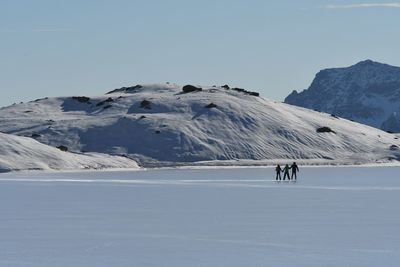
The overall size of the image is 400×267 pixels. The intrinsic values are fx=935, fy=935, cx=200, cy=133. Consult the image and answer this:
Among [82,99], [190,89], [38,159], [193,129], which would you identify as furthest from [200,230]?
[190,89]

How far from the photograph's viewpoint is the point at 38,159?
110688 millimetres

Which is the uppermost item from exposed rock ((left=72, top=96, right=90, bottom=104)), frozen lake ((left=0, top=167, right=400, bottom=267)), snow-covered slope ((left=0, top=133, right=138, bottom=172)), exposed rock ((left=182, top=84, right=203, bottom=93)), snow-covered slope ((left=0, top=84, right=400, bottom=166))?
exposed rock ((left=182, top=84, right=203, bottom=93))

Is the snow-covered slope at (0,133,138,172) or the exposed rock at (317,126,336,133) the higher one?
the exposed rock at (317,126,336,133)

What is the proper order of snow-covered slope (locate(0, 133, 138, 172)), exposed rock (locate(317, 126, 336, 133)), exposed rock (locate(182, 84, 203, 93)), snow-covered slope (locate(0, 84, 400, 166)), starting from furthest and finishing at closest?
exposed rock (locate(182, 84, 203, 93))
exposed rock (locate(317, 126, 336, 133))
snow-covered slope (locate(0, 84, 400, 166))
snow-covered slope (locate(0, 133, 138, 172))

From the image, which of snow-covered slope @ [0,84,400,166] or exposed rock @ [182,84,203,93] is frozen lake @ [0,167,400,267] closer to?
snow-covered slope @ [0,84,400,166]

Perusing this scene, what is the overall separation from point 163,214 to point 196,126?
123 metres

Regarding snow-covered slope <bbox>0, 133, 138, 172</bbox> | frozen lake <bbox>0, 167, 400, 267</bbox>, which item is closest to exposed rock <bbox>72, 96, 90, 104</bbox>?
snow-covered slope <bbox>0, 133, 138, 172</bbox>

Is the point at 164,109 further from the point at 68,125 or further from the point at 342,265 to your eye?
the point at 342,265

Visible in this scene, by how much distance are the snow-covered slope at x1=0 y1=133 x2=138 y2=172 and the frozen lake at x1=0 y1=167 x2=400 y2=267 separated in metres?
54.9

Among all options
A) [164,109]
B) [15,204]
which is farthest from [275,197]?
[164,109]

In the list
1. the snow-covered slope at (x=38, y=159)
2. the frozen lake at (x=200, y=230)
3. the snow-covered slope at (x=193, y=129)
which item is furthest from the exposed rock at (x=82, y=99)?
the frozen lake at (x=200, y=230)

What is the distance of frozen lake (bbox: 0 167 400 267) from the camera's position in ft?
84.7

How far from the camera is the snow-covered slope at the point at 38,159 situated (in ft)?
348

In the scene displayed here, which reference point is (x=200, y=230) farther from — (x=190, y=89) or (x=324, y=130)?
(x=190, y=89)
